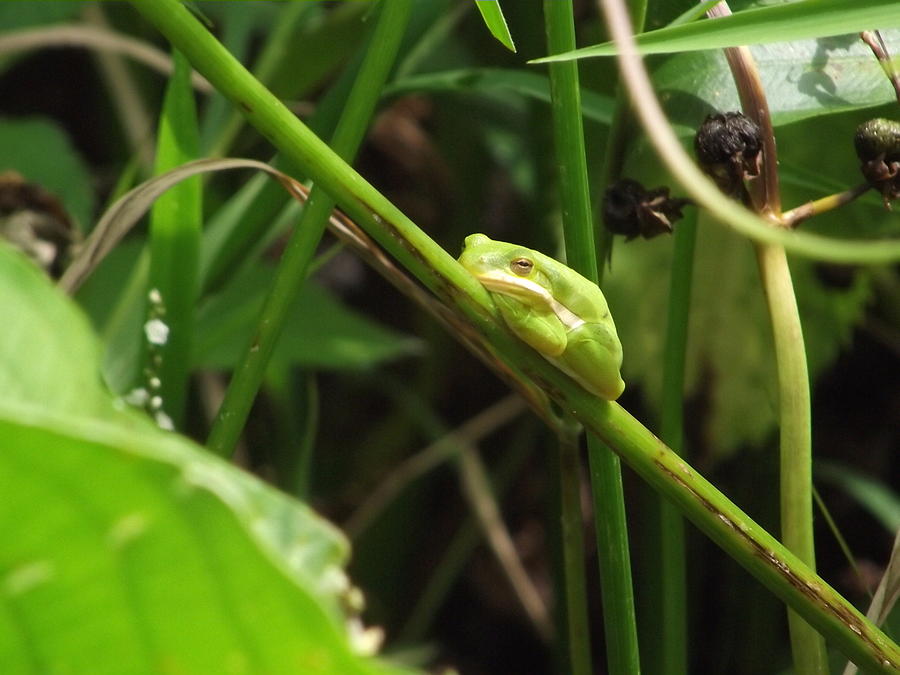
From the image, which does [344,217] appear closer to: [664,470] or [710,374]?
[664,470]

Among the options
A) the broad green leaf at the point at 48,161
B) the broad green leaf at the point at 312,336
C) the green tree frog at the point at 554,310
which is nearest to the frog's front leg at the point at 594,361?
the green tree frog at the point at 554,310

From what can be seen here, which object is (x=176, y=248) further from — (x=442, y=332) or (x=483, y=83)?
(x=442, y=332)

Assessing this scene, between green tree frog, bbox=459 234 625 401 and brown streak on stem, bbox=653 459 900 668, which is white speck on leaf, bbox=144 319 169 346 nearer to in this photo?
green tree frog, bbox=459 234 625 401

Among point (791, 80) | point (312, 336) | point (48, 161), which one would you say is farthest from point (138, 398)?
point (48, 161)

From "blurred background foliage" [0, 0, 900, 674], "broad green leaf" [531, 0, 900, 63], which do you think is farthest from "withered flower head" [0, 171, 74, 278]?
"broad green leaf" [531, 0, 900, 63]

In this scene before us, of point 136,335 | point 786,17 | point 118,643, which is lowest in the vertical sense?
point 136,335

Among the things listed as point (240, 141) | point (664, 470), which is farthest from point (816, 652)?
point (240, 141)
